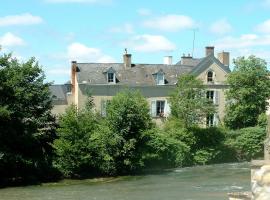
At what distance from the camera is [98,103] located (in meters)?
54.6

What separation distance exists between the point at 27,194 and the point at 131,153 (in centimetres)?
1096

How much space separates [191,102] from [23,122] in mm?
17564

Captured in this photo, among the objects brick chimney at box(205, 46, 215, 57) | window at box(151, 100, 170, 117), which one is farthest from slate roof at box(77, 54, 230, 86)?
window at box(151, 100, 170, 117)

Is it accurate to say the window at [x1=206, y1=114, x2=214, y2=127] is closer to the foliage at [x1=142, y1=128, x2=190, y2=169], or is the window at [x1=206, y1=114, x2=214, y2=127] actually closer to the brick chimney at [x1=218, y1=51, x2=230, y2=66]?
the brick chimney at [x1=218, y1=51, x2=230, y2=66]

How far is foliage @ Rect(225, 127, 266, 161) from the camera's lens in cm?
4925

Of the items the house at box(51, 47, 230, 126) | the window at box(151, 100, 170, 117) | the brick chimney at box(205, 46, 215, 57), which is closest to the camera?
the house at box(51, 47, 230, 126)

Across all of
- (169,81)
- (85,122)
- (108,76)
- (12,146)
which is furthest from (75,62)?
(12,146)

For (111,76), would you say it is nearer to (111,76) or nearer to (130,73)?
(111,76)

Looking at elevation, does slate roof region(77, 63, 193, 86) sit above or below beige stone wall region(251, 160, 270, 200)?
above

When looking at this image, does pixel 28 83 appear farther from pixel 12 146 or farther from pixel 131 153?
pixel 131 153

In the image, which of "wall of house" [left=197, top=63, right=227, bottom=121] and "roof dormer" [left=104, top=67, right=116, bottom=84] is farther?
"wall of house" [left=197, top=63, right=227, bottom=121]

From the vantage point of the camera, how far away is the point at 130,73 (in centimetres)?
5712

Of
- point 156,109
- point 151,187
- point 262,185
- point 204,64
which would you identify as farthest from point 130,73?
point 262,185

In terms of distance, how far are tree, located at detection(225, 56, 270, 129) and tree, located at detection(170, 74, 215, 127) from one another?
3.98 m
